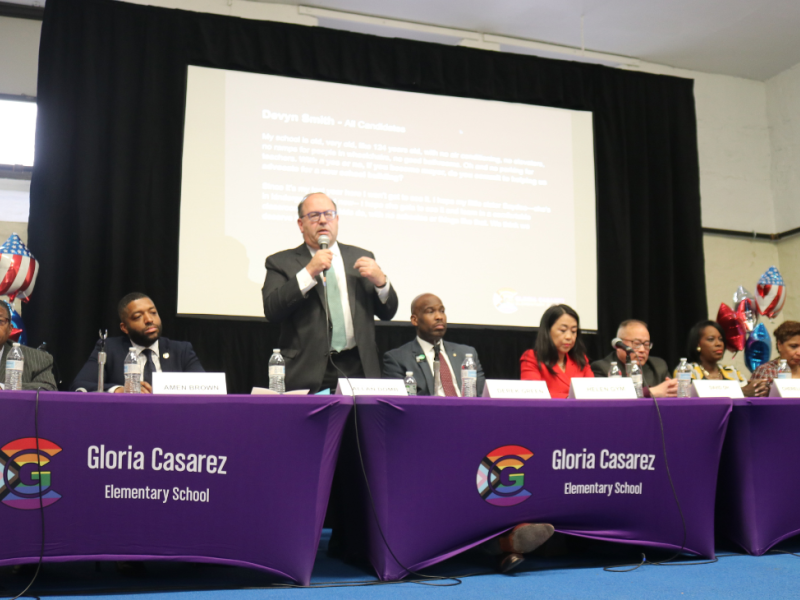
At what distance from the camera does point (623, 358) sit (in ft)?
11.3

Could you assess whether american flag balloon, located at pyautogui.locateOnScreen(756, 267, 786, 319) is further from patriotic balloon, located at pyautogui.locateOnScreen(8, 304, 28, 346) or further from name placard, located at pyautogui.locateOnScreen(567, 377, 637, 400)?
patriotic balloon, located at pyautogui.locateOnScreen(8, 304, 28, 346)

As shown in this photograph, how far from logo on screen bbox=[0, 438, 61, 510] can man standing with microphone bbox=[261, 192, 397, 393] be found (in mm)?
1002

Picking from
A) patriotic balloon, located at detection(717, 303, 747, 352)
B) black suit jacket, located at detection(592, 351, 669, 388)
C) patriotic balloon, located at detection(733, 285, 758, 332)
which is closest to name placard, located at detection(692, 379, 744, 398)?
black suit jacket, located at detection(592, 351, 669, 388)

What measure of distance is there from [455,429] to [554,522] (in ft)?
1.49

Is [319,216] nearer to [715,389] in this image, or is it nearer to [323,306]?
[323,306]

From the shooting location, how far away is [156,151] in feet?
14.6

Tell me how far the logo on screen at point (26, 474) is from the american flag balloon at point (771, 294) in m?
4.12

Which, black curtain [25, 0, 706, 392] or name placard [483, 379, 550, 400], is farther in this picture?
black curtain [25, 0, 706, 392]

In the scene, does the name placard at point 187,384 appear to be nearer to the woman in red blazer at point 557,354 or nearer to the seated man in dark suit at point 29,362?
the seated man in dark suit at point 29,362

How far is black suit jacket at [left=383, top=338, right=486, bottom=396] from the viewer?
10.5 feet

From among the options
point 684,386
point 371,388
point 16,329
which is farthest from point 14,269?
point 684,386

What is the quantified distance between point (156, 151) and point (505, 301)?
2.40 metres

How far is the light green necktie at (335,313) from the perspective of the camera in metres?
2.90

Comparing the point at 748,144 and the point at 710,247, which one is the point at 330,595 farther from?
the point at 748,144
